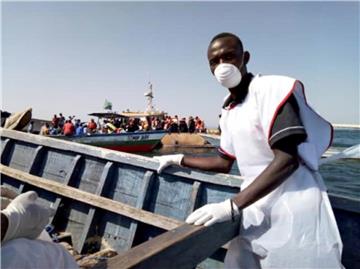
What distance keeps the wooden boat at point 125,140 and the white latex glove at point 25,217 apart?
16.6 metres

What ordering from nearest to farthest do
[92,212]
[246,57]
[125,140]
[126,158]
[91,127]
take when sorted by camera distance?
1. [246,57]
2. [126,158]
3. [92,212]
4. [125,140]
5. [91,127]

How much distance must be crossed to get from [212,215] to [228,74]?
2.80 ft

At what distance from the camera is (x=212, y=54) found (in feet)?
6.76

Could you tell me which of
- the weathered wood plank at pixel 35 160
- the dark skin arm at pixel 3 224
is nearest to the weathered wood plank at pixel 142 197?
the weathered wood plank at pixel 35 160

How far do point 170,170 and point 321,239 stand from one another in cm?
191

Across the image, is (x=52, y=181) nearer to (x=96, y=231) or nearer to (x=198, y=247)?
(x=96, y=231)

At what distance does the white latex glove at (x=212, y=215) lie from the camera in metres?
1.72

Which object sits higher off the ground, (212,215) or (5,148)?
(212,215)

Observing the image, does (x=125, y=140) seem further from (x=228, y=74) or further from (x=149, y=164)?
(x=228, y=74)

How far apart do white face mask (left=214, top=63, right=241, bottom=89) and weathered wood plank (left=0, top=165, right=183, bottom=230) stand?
1661mm

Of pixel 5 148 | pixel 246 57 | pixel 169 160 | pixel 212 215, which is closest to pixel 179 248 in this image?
pixel 212 215

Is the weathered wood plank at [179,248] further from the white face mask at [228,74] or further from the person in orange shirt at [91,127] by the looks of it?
the person in orange shirt at [91,127]

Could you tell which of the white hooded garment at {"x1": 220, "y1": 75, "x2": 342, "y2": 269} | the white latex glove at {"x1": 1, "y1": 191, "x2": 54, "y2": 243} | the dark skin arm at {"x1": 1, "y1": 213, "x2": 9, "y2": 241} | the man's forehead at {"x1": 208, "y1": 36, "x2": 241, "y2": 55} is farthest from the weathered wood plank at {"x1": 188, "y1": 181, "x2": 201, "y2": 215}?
the dark skin arm at {"x1": 1, "y1": 213, "x2": 9, "y2": 241}

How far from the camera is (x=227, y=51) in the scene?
2.00 metres
